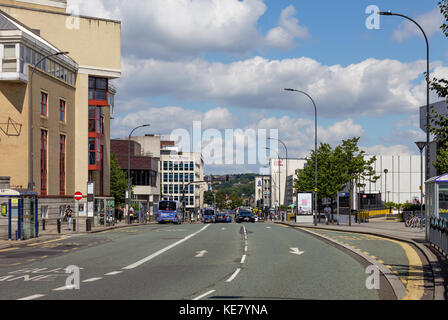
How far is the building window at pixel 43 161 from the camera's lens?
5312 cm

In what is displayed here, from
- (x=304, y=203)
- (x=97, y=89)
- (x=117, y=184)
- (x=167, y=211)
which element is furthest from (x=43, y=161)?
(x=117, y=184)

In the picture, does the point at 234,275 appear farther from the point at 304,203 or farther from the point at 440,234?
the point at 304,203

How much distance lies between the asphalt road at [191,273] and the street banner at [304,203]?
113 feet

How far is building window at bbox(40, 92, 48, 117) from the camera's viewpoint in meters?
52.9

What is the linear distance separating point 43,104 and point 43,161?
5.24m

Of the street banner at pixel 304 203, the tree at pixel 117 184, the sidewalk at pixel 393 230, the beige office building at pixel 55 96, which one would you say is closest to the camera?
the sidewalk at pixel 393 230

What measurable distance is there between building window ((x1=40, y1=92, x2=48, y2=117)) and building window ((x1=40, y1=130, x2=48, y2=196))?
1735mm

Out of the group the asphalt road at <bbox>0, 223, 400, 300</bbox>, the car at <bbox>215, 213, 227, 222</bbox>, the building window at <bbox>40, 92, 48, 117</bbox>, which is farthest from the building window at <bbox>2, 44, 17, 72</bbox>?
the car at <bbox>215, 213, 227, 222</bbox>

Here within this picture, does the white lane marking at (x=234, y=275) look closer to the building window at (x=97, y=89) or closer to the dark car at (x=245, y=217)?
the building window at (x=97, y=89)

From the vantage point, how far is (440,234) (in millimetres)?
18969

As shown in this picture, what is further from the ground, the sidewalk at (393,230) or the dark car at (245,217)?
the sidewalk at (393,230)

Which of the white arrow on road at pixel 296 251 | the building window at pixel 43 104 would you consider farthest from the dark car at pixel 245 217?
the white arrow on road at pixel 296 251
